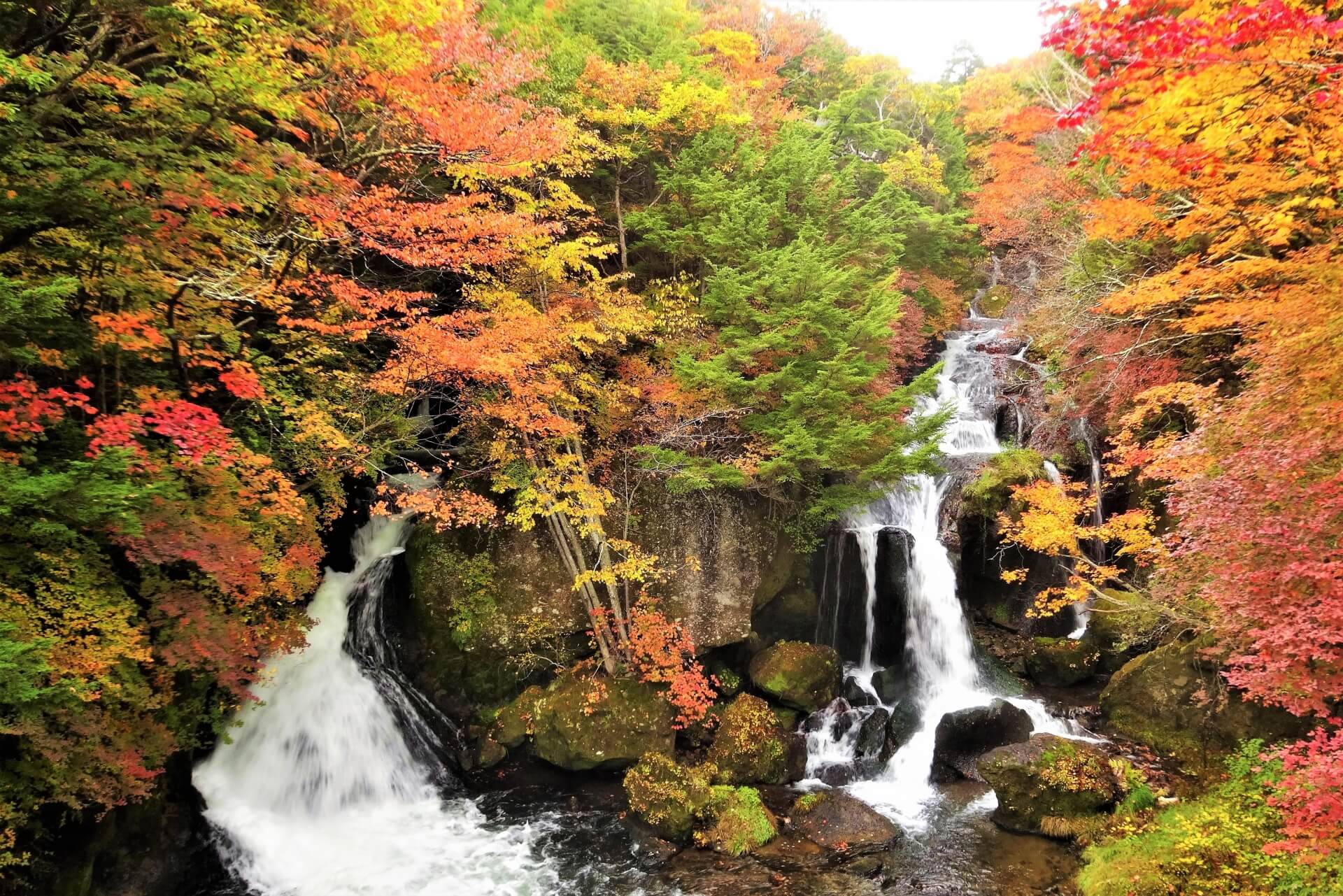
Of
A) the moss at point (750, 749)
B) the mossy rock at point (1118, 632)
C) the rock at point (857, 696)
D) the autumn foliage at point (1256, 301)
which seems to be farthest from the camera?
the rock at point (857, 696)

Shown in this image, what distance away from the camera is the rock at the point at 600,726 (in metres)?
10.2

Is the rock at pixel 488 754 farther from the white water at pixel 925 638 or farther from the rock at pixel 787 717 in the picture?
the white water at pixel 925 638

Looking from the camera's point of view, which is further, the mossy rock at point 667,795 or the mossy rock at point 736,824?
the mossy rock at point 667,795

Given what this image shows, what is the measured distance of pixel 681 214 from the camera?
1276 cm

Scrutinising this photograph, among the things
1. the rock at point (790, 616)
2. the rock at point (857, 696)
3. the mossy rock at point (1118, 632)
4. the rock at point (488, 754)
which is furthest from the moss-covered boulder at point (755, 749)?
the mossy rock at point (1118, 632)

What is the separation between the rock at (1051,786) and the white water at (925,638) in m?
1.24

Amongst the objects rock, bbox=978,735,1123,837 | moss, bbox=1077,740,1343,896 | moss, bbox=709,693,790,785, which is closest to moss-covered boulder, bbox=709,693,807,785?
moss, bbox=709,693,790,785

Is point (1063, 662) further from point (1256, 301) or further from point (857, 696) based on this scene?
point (1256, 301)

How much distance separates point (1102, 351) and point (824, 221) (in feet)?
21.0

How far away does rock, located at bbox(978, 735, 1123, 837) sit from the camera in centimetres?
844

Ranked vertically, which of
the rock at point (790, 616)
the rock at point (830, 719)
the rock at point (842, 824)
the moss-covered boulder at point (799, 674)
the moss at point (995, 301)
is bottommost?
the rock at point (842, 824)

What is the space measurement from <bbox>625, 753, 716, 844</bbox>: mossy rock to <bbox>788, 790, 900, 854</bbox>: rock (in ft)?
4.84

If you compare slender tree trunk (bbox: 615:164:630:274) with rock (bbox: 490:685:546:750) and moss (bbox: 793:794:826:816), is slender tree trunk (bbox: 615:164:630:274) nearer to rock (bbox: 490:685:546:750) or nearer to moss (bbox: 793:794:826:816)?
rock (bbox: 490:685:546:750)

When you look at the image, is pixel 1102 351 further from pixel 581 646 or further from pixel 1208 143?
pixel 581 646
